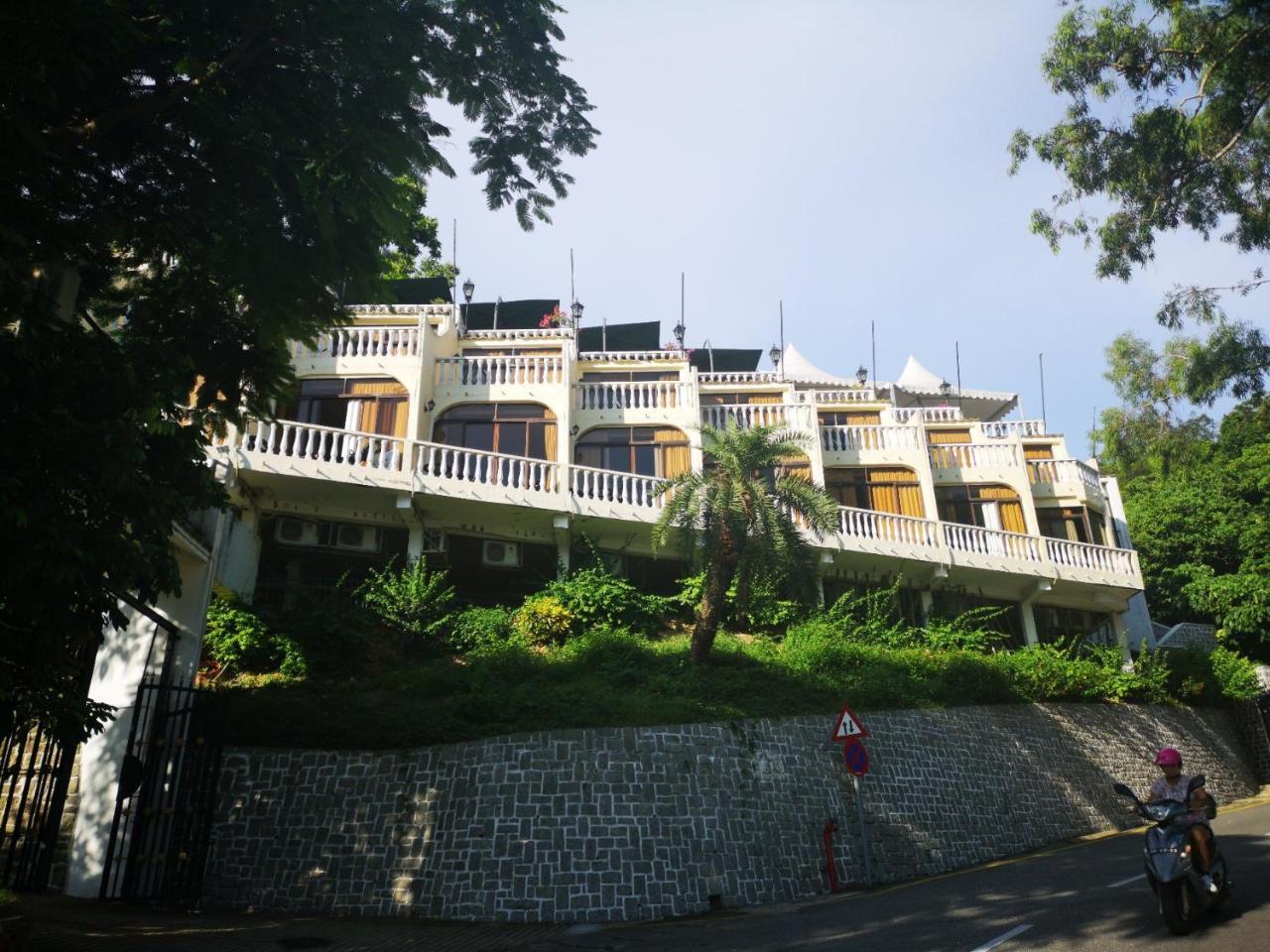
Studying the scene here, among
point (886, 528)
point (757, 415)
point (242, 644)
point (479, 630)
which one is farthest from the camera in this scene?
point (757, 415)

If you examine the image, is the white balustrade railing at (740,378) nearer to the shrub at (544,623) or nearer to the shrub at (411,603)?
the shrub at (544,623)

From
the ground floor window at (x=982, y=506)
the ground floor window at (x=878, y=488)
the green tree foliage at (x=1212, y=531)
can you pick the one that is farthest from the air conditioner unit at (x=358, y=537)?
the green tree foliage at (x=1212, y=531)

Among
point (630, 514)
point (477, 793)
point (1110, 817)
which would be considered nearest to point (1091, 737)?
point (1110, 817)

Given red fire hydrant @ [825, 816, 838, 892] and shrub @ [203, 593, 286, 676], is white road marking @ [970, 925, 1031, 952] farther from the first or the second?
shrub @ [203, 593, 286, 676]

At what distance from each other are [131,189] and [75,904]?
26.6 feet

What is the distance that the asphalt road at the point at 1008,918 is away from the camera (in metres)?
7.08

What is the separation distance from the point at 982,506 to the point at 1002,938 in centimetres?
2109

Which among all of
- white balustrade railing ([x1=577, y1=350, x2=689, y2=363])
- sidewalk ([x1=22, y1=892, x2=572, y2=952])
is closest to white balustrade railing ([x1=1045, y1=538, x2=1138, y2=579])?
white balustrade railing ([x1=577, y1=350, x2=689, y2=363])

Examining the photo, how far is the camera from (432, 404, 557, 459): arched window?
2308 centimetres

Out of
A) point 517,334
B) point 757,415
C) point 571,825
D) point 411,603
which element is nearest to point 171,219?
point 571,825

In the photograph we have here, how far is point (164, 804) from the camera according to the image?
37.8ft

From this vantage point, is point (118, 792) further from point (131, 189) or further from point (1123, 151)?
point (1123, 151)

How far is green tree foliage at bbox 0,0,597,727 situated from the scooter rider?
29.1 feet

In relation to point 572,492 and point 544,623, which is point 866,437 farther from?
point 544,623
